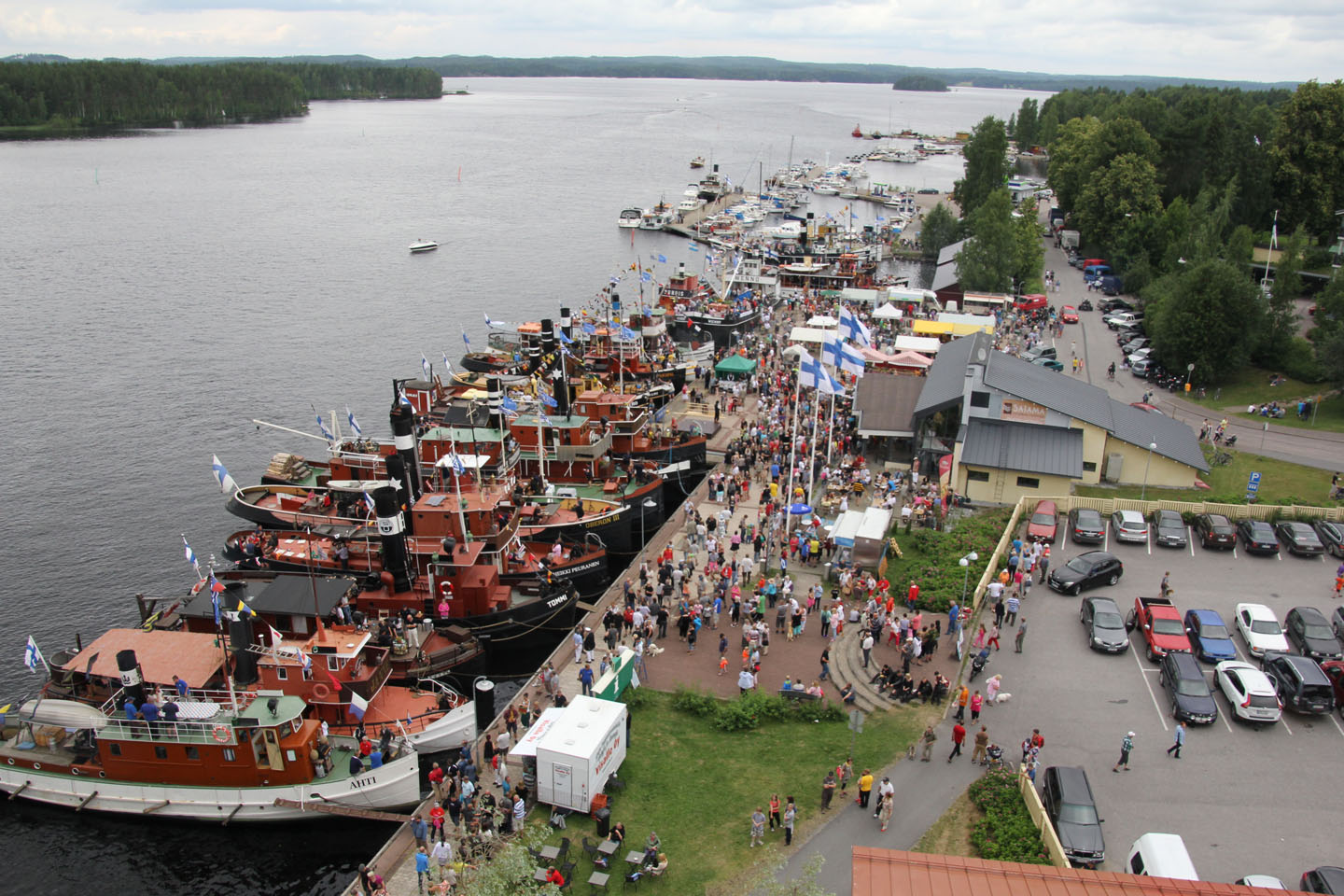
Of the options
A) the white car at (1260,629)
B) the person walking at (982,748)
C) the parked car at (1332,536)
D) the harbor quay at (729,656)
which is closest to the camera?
the person walking at (982,748)

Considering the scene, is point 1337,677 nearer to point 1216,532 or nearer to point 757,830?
point 1216,532

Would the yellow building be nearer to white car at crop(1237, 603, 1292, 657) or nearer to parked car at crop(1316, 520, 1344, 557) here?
parked car at crop(1316, 520, 1344, 557)

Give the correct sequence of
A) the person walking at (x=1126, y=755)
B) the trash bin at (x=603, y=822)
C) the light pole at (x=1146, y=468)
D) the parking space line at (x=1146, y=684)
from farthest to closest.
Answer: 1. the light pole at (x=1146, y=468)
2. the parking space line at (x=1146, y=684)
3. the person walking at (x=1126, y=755)
4. the trash bin at (x=603, y=822)

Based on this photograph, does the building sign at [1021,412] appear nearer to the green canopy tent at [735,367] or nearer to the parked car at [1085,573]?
the parked car at [1085,573]

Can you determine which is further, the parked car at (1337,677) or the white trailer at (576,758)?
the parked car at (1337,677)

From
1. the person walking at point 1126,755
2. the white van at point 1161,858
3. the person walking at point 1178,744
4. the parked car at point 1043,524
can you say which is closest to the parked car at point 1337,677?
the person walking at point 1178,744

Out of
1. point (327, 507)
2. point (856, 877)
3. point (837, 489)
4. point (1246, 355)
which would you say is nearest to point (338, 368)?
point (327, 507)

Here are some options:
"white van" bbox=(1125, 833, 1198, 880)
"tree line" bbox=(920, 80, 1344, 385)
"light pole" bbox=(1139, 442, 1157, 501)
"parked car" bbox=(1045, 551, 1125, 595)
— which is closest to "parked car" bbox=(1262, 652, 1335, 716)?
"parked car" bbox=(1045, 551, 1125, 595)

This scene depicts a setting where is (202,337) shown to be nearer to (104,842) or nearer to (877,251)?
(104,842)

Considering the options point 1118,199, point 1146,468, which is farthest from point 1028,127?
point 1146,468
